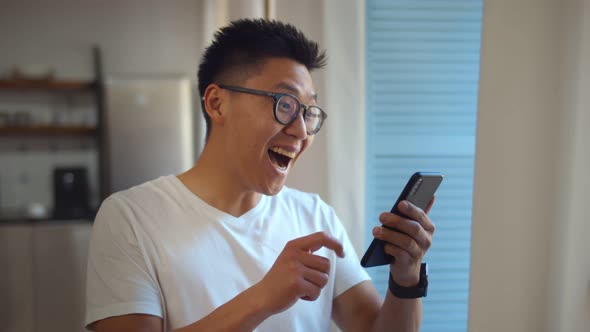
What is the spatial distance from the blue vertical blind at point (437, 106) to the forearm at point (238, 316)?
3.12ft

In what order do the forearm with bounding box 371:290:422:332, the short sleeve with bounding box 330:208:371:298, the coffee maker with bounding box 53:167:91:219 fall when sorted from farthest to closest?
1. the coffee maker with bounding box 53:167:91:219
2. the short sleeve with bounding box 330:208:371:298
3. the forearm with bounding box 371:290:422:332

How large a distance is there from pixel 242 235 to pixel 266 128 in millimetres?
278

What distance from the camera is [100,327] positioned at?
102 cm

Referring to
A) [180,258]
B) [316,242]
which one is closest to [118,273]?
[180,258]

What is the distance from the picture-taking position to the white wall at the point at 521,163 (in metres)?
0.99

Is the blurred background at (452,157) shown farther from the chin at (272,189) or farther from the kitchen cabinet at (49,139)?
the chin at (272,189)

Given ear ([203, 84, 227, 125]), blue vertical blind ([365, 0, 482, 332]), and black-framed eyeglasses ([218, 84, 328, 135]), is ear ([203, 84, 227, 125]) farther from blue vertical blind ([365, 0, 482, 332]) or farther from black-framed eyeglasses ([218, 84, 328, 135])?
blue vertical blind ([365, 0, 482, 332])

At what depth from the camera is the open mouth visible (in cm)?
115

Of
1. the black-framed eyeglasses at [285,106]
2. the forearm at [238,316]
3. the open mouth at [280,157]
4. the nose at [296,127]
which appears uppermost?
the black-framed eyeglasses at [285,106]

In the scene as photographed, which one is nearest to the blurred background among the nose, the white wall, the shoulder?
the white wall

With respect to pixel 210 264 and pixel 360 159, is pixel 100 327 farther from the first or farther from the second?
pixel 360 159

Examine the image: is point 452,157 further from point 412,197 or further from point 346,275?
point 412,197

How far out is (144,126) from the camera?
411cm

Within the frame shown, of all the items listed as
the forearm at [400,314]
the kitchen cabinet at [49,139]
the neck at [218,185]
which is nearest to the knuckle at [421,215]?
the forearm at [400,314]
